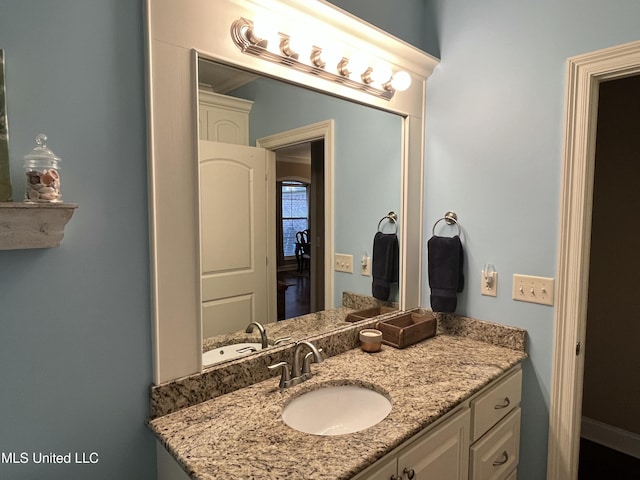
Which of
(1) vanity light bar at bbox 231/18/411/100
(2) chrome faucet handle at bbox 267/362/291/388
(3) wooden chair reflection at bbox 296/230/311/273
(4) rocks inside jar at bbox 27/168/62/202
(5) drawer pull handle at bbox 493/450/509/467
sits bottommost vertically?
(5) drawer pull handle at bbox 493/450/509/467

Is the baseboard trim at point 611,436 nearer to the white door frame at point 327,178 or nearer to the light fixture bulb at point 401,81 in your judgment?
the white door frame at point 327,178

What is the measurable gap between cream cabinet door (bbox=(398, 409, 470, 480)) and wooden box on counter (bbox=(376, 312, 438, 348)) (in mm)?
419

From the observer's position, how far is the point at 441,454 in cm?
124

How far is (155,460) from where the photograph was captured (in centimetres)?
114

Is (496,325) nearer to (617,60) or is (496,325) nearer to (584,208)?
(584,208)

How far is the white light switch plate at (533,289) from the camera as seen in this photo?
1605 millimetres

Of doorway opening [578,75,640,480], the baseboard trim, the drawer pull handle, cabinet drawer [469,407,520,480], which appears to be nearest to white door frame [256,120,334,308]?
cabinet drawer [469,407,520,480]

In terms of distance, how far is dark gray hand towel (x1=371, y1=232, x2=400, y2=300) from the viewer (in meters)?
1.91

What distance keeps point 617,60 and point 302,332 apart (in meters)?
1.54

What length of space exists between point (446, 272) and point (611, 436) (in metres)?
1.71

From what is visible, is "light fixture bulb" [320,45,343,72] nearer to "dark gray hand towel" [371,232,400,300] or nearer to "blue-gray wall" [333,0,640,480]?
"blue-gray wall" [333,0,640,480]

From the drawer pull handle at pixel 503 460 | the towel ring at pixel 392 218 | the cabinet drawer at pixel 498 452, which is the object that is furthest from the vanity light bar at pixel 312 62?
the drawer pull handle at pixel 503 460

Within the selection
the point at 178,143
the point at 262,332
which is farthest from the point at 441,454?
the point at 178,143

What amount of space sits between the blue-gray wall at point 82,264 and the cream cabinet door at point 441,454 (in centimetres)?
75
